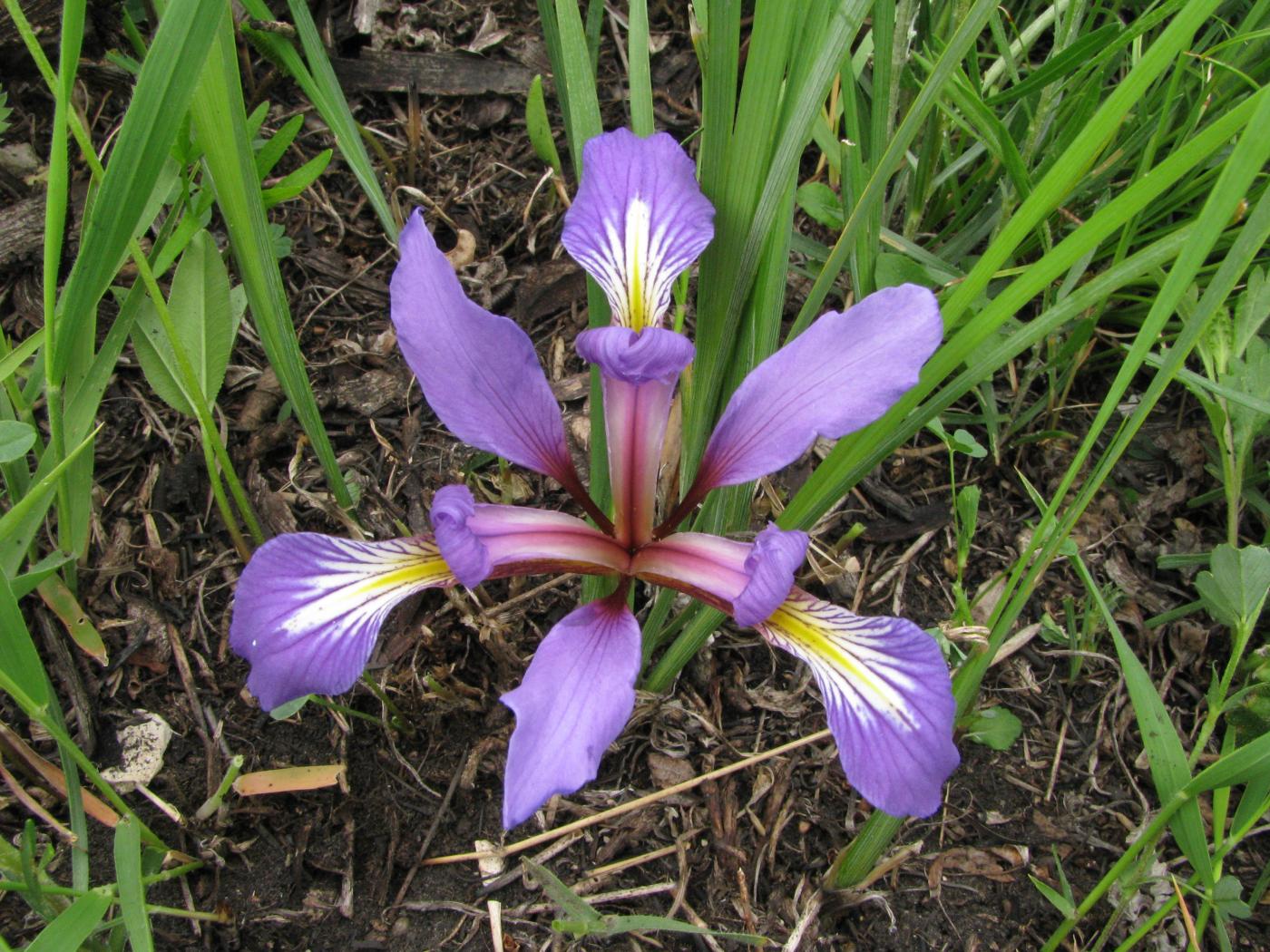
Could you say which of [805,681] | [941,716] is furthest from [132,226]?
[805,681]

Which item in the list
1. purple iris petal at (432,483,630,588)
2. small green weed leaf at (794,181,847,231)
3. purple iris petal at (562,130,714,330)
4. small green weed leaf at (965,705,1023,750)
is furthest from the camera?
small green weed leaf at (794,181,847,231)

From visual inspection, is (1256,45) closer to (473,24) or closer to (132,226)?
(473,24)

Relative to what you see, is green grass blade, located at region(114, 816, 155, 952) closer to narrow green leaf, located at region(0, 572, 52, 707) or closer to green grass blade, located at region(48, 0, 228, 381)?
narrow green leaf, located at region(0, 572, 52, 707)

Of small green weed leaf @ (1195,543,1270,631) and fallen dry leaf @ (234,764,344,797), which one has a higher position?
small green weed leaf @ (1195,543,1270,631)

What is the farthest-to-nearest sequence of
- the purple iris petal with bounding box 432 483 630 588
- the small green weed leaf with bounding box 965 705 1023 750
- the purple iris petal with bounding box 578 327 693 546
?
the small green weed leaf with bounding box 965 705 1023 750 → the purple iris petal with bounding box 578 327 693 546 → the purple iris petal with bounding box 432 483 630 588

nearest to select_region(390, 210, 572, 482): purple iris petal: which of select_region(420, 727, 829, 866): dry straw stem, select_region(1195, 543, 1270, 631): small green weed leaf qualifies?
select_region(420, 727, 829, 866): dry straw stem

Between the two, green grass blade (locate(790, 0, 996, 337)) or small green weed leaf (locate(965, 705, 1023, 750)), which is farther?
small green weed leaf (locate(965, 705, 1023, 750))

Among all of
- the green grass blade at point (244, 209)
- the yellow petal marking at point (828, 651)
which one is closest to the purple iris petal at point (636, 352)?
the yellow petal marking at point (828, 651)

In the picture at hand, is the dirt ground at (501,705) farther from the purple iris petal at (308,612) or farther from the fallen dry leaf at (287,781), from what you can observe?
the purple iris petal at (308,612)
